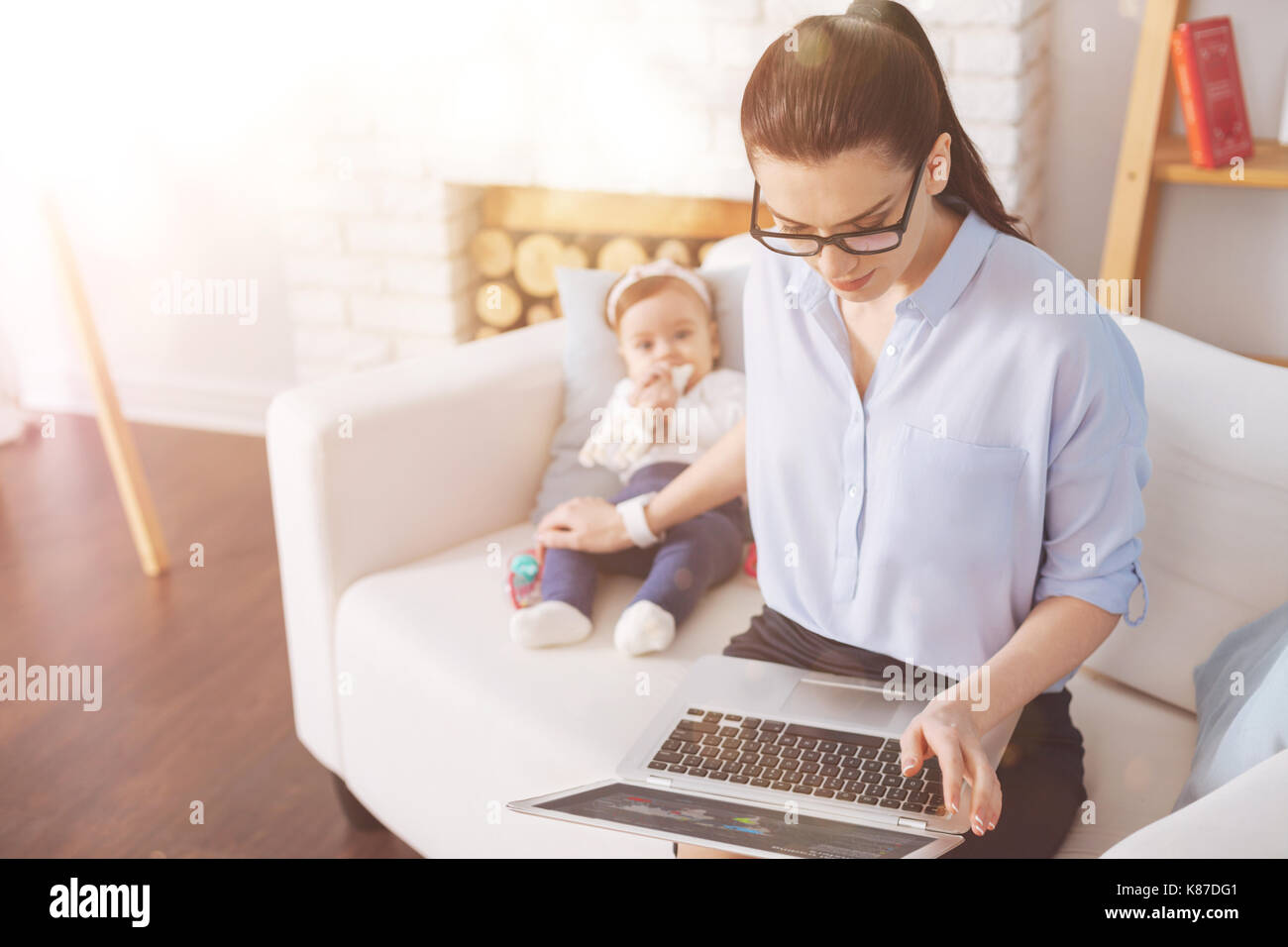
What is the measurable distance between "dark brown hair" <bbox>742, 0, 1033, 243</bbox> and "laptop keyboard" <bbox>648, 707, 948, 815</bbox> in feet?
1.72

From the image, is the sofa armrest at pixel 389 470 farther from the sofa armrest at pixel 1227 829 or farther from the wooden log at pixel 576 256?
the sofa armrest at pixel 1227 829

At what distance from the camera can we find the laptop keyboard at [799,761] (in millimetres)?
1032

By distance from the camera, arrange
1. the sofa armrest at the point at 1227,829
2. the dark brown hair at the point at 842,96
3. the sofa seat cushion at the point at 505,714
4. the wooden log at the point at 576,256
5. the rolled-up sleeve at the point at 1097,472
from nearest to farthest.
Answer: the sofa armrest at the point at 1227,829 < the dark brown hair at the point at 842,96 < the rolled-up sleeve at the point at 1097,472 < the sofa seat cushion at the point at 505,714 < the wooden log at the point at 576,256

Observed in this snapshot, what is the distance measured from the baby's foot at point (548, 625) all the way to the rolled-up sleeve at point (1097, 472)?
1.92ft

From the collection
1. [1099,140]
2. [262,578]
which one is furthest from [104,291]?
[1099,140]

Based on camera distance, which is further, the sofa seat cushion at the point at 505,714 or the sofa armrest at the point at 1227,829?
the sofa seat cushion at the point at 505,714

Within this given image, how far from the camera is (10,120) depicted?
227 cm

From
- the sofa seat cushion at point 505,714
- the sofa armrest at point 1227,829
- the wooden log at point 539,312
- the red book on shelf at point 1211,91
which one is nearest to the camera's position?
the sofa armrest at point 1227,829

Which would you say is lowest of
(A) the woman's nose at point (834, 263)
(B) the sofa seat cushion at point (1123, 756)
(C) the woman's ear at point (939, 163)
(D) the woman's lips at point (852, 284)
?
(B) the sofa seat cushion at point (1123, 756)

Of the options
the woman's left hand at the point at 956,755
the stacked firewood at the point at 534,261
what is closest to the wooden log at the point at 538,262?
the stacked firewood at the point at 534,261

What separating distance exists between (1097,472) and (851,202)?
326mm

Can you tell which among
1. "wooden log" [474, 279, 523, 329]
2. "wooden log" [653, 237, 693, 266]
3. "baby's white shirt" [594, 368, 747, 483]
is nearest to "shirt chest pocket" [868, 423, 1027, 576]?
"baby's white shirt" [594, 368, 747, 483]

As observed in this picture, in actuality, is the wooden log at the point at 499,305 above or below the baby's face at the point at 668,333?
below
